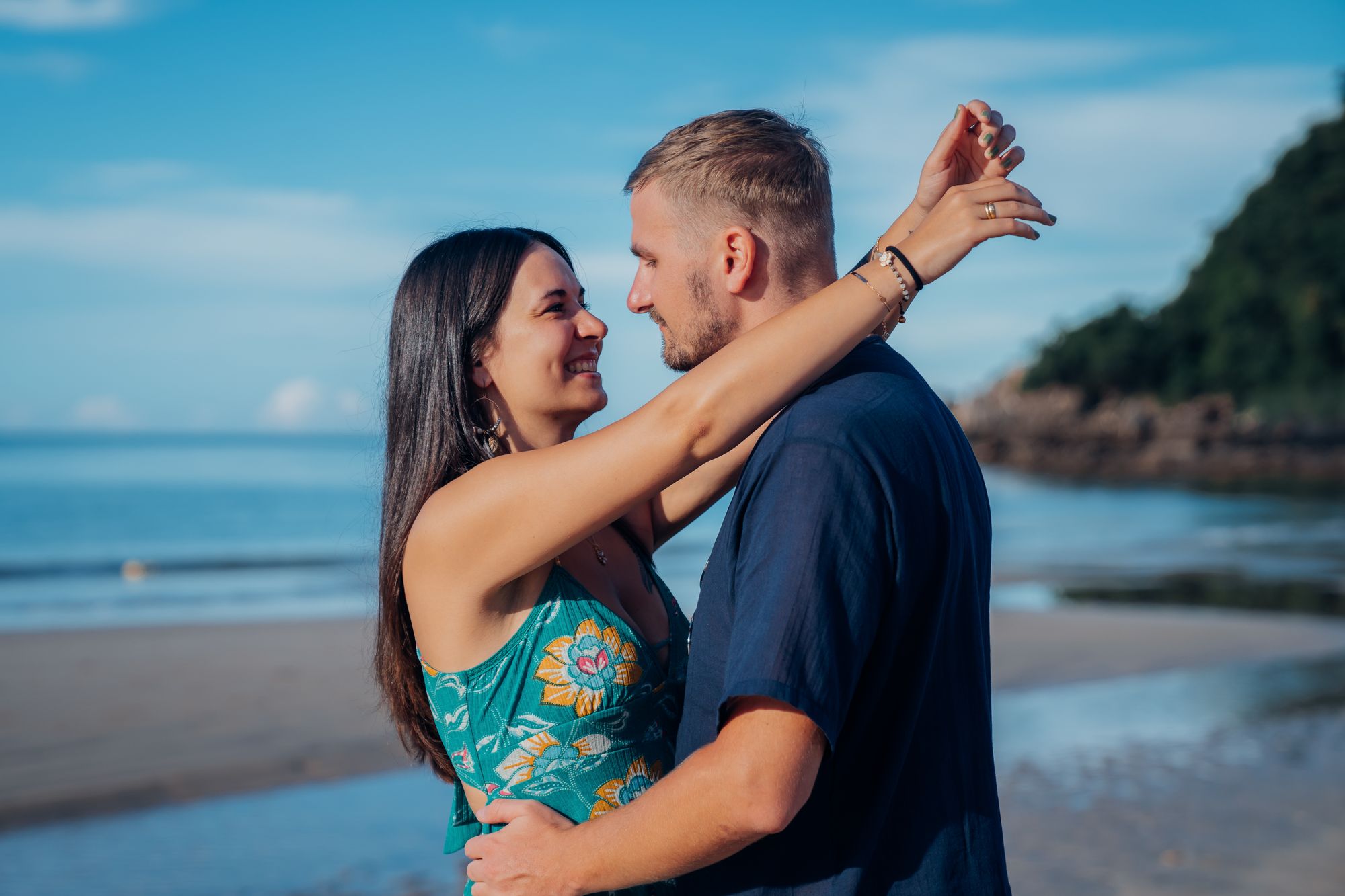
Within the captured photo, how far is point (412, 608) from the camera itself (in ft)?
7.21

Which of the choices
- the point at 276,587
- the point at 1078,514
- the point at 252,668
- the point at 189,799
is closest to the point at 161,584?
the point at 276,587

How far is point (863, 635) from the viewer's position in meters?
1.65

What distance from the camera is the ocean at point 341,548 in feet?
53.9

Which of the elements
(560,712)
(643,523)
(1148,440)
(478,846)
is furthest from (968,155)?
(1148,440)

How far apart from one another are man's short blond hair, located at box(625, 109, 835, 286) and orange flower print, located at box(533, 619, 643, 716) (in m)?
0.76

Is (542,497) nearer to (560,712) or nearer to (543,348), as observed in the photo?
(560,712)

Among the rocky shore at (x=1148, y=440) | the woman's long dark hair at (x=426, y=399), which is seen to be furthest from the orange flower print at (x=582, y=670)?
the rocky shore at (x=1148, y=440)

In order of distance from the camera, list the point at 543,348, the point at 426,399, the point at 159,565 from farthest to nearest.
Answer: the point at 159,565, the point at 543,348, the point at 426,399

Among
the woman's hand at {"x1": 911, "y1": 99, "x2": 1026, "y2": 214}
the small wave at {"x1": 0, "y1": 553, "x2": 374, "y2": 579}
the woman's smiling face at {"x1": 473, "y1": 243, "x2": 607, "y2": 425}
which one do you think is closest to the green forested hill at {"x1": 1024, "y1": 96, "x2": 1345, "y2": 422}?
the small wave at {"x1": 0, "y1": 553, "x2": 374, "y2": 579}

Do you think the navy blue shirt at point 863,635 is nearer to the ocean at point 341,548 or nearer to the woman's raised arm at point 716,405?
the woman's raised arm at point 716,405

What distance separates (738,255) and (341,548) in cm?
2547

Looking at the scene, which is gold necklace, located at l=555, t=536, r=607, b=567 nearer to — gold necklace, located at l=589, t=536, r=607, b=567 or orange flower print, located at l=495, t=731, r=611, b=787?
gold necklace, located at l=589, t=536, r=607, b=567

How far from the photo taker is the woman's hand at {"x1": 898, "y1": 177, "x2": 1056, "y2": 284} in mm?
1857

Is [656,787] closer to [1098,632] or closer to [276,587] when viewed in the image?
[1098,632]
